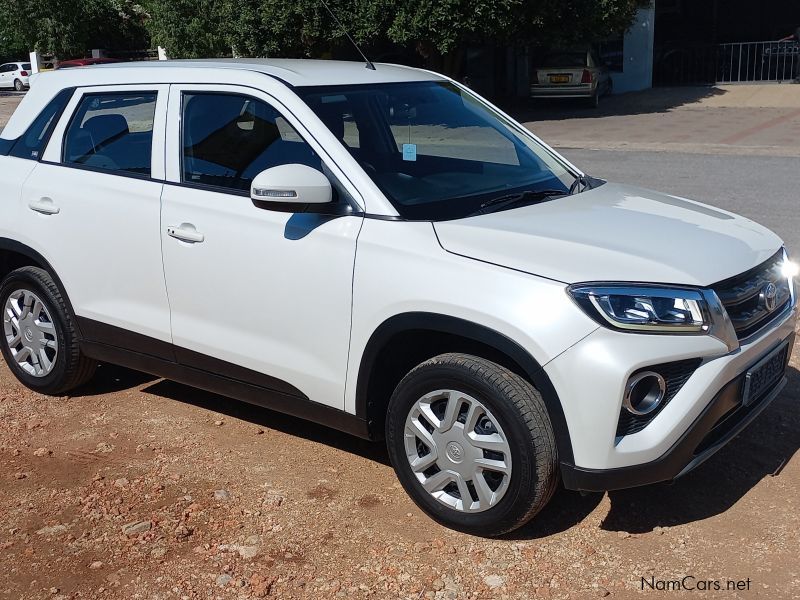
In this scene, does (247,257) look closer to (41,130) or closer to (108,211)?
(108,211)

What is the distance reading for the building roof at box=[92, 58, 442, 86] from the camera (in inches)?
170

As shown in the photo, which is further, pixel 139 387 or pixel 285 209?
pixel 139 387

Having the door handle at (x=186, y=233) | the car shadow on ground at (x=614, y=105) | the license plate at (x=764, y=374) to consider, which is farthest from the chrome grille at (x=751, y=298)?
the car shadow on ground at (x=614, y=105)

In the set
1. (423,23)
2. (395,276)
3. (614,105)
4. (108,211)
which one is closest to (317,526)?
(395,276)

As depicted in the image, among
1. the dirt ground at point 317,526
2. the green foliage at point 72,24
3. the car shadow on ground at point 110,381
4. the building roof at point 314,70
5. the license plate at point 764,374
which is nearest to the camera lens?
the dirt ground at point 317,526

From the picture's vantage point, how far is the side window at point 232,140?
13.7 feet

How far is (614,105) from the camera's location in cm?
2694

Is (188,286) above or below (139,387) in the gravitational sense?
above

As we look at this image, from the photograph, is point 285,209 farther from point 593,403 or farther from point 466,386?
point 593,403

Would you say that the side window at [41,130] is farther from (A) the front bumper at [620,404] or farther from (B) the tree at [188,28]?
(B) the tree at [188,28]

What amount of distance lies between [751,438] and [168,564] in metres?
2.82

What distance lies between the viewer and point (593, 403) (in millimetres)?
3207

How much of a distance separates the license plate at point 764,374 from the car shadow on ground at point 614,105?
20.5 meters

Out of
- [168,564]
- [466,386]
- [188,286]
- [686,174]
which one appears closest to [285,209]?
[188,286]
